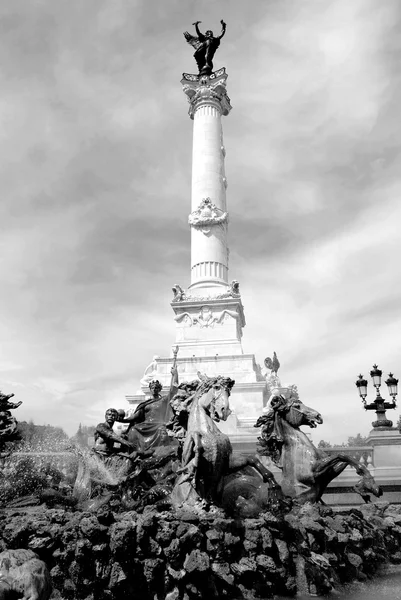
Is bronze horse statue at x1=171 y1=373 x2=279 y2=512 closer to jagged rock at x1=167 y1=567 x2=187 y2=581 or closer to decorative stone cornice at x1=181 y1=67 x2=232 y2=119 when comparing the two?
jagged rock at x1=167 y1=567 x2=187 y2=581

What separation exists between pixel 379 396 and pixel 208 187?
47.2 ft

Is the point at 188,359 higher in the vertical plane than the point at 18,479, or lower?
higher

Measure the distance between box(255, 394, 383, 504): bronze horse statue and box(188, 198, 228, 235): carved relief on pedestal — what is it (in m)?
17.1

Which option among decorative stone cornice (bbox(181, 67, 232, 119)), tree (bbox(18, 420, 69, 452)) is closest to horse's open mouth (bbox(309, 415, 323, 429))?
tree (bbox(18, 420, 69, 452))

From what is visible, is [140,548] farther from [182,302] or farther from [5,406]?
[182,302]

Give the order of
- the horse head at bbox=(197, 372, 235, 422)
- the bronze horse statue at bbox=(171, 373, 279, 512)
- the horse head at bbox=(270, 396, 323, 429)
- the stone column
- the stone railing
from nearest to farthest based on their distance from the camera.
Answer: the bronze horse statue at bbox=(171, 373, 279, 512) → the horse head at bbox=(197, 372, 235, 422) → the horse head at bbox=(270, 396, 323, 429) → the stone railing → the stone column

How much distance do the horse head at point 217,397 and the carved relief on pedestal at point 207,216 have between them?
18.6 meters

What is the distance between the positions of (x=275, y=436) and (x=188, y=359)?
515 inches

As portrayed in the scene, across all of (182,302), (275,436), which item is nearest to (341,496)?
(275,436)

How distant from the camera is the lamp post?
15770 mm

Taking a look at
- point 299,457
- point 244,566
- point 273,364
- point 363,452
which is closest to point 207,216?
point 273,364

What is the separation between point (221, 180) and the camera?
2636cm

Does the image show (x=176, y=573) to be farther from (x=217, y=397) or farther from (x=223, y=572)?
(x=217, y=397)

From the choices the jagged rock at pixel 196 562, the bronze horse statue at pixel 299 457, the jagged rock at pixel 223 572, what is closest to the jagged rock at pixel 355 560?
the bronze horse statue at pixel 299 457
